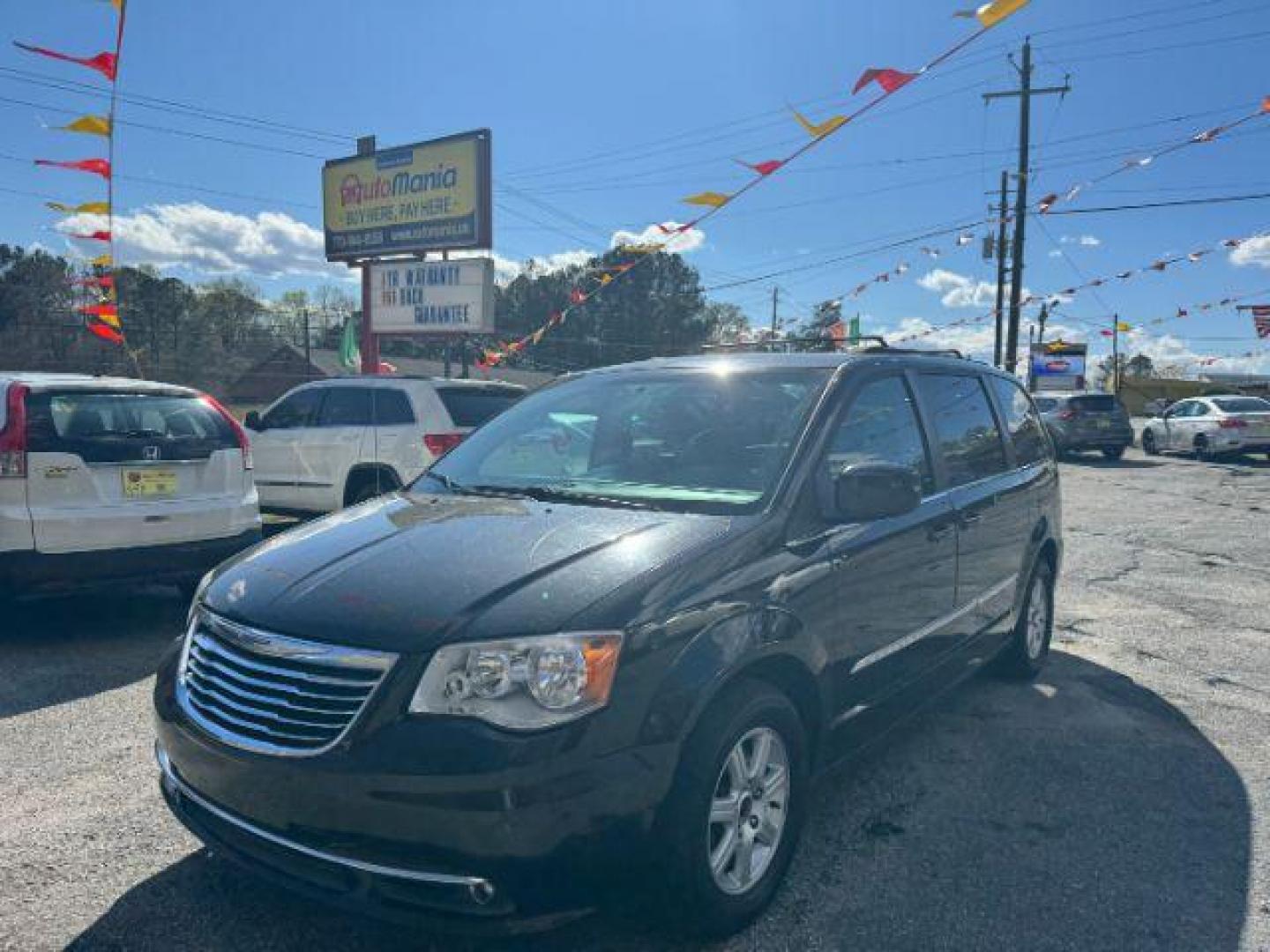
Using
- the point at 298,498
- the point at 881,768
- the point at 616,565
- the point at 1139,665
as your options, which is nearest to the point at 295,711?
the point at 616,565

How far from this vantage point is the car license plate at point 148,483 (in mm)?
5383

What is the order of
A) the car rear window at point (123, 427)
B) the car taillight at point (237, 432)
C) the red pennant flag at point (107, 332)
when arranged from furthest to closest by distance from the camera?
1. the red pennant flag at point (107, 332)
2. the car taillight at point (237, 432)
3. the car rear window at point (123, 427)

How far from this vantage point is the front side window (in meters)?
3.27

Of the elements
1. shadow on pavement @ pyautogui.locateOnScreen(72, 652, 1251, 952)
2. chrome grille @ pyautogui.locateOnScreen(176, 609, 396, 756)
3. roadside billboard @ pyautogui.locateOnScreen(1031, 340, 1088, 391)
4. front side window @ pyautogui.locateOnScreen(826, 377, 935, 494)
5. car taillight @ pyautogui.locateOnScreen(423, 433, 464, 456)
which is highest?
roadside billboard @ pyautogui.locateOnScreen(1031, 340, 1088, 391)

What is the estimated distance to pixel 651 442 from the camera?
138 inches

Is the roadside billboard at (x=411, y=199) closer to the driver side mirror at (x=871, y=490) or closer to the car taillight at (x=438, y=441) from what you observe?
the car taillight at (x=438, y=441)

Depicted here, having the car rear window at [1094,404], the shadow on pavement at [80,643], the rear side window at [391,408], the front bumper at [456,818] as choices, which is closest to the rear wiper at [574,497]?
the front bumper at [456,818]

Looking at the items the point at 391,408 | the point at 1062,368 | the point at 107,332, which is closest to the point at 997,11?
the point at 391,408

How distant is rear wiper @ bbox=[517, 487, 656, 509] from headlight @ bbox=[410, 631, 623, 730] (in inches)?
33.5

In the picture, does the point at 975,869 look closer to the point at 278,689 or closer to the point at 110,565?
the point at 278,689

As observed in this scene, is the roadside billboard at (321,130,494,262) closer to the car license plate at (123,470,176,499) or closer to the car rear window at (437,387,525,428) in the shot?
the car rear window at (437,387,525,428)

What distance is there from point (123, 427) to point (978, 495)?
488cm

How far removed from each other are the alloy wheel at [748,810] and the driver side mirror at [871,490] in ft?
2.55

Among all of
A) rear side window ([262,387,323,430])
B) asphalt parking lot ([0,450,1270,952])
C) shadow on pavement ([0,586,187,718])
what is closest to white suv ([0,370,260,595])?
shadow on pavement ([0,586,187,718])
